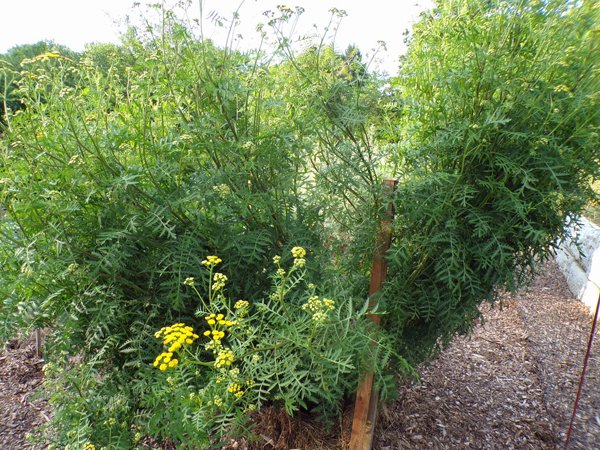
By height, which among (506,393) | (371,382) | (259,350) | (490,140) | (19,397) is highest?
(490,140)

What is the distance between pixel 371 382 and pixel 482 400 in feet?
4.89

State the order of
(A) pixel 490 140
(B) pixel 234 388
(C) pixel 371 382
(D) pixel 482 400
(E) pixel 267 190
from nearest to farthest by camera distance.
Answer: (B) pixel 234 388, (A) pixel 490 140, (E) pixel 267 190, (C) pixel 371 382, (D) pixel 482 400

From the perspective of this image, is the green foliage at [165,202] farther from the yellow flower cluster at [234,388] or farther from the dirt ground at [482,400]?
the dirt ground at [482,400]

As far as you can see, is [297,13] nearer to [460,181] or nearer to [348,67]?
[348,67]

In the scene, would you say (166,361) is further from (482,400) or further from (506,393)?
(506,393)

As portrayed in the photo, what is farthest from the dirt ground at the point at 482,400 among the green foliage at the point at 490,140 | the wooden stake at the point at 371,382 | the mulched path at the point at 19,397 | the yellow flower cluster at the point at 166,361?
the yellow flower cluster at the point at 166,361

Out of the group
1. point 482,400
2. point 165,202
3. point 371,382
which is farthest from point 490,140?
point 482,400

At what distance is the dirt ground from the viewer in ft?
9.02

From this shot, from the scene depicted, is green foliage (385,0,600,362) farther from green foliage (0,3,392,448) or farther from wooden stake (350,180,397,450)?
green foliage (0,3,392,448)

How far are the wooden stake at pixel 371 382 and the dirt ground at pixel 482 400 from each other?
174mm

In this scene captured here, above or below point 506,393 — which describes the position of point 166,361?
above

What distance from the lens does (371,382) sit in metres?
2.15

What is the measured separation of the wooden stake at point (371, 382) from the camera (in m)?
2.04

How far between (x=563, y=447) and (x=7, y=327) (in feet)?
9.90
